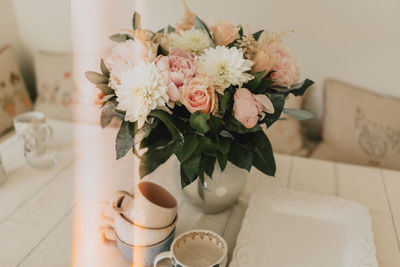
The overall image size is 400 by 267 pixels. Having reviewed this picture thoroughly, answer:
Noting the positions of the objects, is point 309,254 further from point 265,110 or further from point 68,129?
point 68,129

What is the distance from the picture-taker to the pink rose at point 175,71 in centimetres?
75

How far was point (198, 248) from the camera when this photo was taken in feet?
2.70

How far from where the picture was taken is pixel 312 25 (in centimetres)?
171

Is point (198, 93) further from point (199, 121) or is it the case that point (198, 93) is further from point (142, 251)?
point (142, 251)

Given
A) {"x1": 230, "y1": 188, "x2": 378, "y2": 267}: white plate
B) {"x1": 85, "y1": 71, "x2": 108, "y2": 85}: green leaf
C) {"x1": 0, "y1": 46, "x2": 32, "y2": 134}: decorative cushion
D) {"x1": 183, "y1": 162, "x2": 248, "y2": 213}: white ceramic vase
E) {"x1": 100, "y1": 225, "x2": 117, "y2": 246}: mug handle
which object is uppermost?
{"x1": 85, "y1": 71, "x2": 108, "y2": 85}: green leaf

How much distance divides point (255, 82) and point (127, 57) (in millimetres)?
261

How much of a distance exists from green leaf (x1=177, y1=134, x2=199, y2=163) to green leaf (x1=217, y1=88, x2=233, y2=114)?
0.08 m

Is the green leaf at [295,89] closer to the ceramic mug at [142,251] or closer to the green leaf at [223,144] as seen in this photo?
the green leaf at [223,144]

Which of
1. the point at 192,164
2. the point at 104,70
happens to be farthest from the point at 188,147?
the point at 104,70

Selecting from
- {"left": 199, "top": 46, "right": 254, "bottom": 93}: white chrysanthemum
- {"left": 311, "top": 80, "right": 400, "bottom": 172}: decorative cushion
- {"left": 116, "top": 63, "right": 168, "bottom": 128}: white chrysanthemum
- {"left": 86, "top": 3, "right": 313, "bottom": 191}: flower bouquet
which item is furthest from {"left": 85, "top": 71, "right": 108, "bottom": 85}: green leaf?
{"left": 311, "top": 80, "right": 400, "bottom": 172}: decorative cushion

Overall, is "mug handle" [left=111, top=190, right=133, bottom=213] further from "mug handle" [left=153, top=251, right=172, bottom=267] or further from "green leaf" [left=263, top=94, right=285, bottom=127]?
"green leaf" [left=263, top=94, right=285, bottom=127]

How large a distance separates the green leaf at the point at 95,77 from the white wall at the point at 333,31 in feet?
3.11

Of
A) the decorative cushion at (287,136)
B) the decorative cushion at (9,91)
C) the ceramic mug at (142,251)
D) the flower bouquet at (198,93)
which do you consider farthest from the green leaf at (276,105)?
the decorative cushion at (9,91)

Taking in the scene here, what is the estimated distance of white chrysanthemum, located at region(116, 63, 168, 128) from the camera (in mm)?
726
